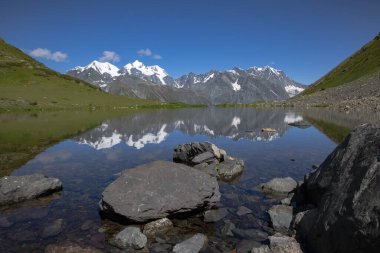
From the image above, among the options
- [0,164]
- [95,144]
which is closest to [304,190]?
[0,164]

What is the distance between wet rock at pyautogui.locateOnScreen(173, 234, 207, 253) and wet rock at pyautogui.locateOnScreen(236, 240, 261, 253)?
1.39 metres

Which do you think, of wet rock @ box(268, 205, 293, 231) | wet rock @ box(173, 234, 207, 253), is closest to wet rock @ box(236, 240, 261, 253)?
wet rock @ box(173, 234, 207, 253)

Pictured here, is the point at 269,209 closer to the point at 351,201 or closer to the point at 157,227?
the point at 157,227

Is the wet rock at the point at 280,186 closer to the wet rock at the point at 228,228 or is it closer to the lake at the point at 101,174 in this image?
the lake at the point at 101,174

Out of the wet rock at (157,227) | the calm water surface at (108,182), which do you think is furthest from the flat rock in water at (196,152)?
the wet rock at (157,227)

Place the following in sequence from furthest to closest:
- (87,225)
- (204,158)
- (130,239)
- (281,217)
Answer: (204,158)
(281,217)
(87,225)
(130,239)

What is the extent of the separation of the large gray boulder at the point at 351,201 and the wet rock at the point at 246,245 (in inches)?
77.9

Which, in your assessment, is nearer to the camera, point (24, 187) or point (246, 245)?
point (246, 245)

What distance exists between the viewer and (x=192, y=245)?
1199cm

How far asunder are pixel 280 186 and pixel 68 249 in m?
12.4

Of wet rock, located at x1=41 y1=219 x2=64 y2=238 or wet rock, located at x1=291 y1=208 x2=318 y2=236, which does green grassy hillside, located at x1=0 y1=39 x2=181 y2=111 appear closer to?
wet rock, located at x1=41 y1=219 x2=64 y2=238

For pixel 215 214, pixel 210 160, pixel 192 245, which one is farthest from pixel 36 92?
pixel 192 245

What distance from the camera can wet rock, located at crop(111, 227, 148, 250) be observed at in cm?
1209

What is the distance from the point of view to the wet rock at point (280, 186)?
1865 cm
